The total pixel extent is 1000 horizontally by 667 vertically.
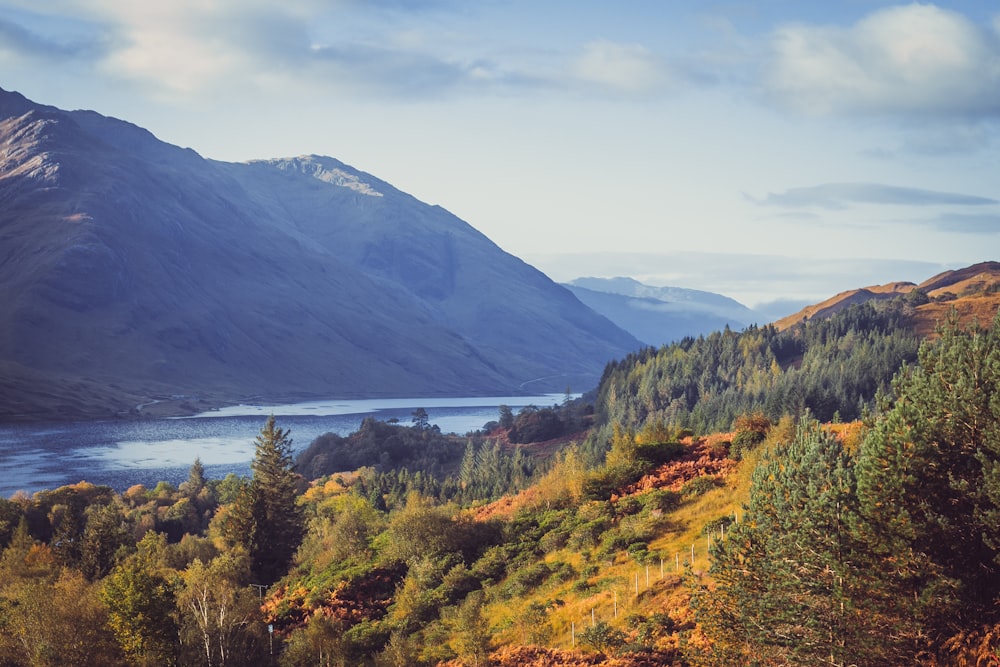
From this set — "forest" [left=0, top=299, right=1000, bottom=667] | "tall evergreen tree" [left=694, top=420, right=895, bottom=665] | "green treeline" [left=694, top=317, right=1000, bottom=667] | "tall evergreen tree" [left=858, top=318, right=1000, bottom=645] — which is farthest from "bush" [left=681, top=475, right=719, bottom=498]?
"tall evergreen tree" [left=858, top=318, right=1000, bottom=645]

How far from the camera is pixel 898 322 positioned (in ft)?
541

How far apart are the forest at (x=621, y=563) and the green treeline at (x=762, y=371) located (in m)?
67.4

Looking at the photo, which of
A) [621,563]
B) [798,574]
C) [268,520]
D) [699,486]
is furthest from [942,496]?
[268,520]

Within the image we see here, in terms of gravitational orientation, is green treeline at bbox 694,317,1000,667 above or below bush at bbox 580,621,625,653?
above

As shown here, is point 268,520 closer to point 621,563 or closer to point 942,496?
point 621,563

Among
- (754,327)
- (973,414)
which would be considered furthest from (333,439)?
(973,414)

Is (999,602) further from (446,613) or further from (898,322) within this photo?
(898,322)

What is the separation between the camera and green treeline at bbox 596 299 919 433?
5094 inches

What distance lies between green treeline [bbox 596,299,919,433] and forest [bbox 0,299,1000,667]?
67433mm

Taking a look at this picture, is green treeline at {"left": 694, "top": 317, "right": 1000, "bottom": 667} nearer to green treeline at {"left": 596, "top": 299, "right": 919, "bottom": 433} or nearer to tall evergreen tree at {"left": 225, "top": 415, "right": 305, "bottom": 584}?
tall evergreen tree at {"left": 225, "top": 415, "right": 305, "bottom": 584}

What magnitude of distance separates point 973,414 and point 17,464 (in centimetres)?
20600

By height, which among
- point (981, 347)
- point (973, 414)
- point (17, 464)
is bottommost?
point (17, 464)

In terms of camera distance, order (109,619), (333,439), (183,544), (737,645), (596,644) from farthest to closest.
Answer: (333,439) < (183,544) < (109,619) < (596,644) < (737,645)

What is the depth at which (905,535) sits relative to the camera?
21797 millimetres
